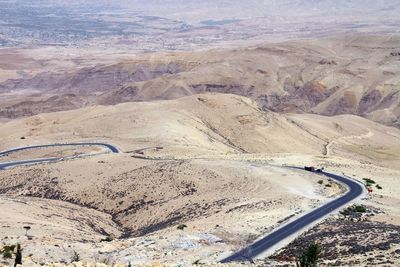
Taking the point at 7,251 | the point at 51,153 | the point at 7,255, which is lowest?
the point at 51,153

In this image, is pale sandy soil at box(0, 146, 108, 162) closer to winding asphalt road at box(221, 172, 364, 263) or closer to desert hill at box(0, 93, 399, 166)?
desert hill at box(0, 93, 399, 166)

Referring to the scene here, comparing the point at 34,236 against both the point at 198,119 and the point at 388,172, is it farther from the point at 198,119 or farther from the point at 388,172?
the point at 198,119

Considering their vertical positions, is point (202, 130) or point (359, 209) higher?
point (359, 209)

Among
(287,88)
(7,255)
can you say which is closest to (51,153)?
(7,255)

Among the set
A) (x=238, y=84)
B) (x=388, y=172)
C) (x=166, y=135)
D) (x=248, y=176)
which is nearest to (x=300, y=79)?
(x=238, y=84)

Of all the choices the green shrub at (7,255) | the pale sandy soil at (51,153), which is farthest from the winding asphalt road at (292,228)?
the pale sandy soil at (51,153)

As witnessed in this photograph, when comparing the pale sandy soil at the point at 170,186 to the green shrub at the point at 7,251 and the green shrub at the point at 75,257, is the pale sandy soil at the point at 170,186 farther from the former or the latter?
the green shrub at the point at 7,251

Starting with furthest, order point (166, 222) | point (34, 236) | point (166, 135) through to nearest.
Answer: point (166, 135), point (166, 222), point (34, 236)

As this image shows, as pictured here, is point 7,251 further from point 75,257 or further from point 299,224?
point 299,224
